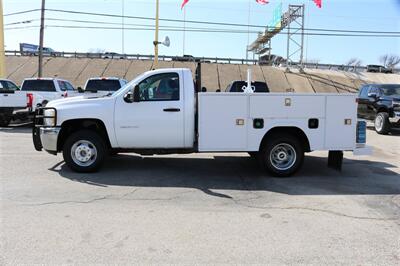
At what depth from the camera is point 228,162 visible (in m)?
9.51

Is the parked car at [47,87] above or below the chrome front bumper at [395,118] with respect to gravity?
above

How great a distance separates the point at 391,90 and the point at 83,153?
13.8m

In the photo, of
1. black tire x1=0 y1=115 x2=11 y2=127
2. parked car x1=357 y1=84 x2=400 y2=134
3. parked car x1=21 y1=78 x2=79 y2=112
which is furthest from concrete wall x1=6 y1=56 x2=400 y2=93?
black tire x1=0 y1=115 x2=11 y2=127

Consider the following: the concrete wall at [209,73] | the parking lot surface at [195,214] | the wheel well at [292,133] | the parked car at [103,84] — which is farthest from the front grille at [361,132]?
the concrete wall at [209,73]

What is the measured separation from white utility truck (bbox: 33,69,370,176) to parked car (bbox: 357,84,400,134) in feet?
29.2

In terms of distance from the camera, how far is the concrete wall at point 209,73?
1533 inches

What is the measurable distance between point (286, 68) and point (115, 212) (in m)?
39.5

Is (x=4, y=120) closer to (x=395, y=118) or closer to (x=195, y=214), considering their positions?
(x=195, y=214)

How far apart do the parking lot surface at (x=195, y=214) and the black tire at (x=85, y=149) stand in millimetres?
247

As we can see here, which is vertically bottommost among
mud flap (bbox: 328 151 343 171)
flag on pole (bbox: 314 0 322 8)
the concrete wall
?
mud flap (bbox: 328 151 343 171)

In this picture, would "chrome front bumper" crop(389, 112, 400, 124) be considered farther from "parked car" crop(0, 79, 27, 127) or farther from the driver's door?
"parked car" crop(0, 79, 27, 127)

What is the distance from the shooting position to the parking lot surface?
13.9 feet

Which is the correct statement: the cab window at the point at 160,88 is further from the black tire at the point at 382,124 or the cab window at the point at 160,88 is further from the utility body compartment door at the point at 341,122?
the black tire at the point at 382,124

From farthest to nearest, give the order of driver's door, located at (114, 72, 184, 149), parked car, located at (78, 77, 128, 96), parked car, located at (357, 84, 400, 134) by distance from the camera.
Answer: parked car, located at (78, 77, 128, 96)
parked car, located at (357, 84, 400, 134)
driver's door, located at (114, 72, 184, 149)
